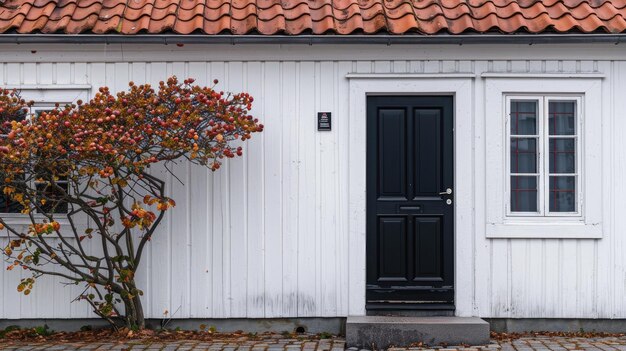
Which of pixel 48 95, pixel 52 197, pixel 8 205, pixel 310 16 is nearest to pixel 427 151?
pixel 310 16

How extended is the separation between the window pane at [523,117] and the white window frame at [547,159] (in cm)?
11

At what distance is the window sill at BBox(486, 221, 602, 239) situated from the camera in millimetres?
9891

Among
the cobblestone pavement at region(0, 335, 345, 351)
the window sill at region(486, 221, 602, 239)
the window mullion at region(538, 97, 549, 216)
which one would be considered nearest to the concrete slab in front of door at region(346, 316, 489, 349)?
the cobblestone pavement at region(0, 335, 345, 351)

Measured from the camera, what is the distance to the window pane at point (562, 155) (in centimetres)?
1003

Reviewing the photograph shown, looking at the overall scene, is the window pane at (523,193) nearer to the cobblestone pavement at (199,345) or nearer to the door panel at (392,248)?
the door panel at (392,248)

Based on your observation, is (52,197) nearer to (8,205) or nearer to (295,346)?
(8,205)

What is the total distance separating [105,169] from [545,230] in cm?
456

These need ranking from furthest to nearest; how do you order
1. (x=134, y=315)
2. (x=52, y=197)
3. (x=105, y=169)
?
(x=134, y=315)
(x=52, y=197)
(x=105, y=169)

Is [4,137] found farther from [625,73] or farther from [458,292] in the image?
[625,73]

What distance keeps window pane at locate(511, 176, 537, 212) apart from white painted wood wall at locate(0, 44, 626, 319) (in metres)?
0.36

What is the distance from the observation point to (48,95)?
9992 mm

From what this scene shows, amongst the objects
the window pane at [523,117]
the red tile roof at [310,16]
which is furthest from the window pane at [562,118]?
the red tile roof at [310,16]

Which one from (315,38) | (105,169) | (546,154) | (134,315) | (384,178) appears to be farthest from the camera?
(384,178)

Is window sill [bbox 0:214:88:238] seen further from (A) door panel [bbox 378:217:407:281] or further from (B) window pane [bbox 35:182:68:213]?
(A) door panel [bbox 378:217:407:281]
